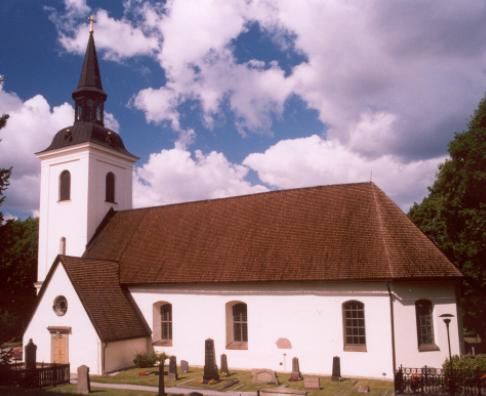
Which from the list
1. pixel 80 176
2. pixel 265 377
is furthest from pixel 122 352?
pixel 80 176

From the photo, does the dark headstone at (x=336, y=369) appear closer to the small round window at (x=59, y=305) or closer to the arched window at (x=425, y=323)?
the arched window at (x=425, y=323)

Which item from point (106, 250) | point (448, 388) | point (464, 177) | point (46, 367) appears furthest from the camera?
point (106, 250)

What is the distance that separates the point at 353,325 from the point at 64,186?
2344 centimetres

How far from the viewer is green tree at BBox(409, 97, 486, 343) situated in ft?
96.1

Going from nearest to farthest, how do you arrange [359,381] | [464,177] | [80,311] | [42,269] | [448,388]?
[448,388], [359,381], [80,311], [464,177], [42,269]

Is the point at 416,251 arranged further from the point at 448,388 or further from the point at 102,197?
the point at 102,197

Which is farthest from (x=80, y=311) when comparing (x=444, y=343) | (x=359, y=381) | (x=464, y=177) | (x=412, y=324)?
(x=464, y=177)

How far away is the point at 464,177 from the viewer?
1164 inches

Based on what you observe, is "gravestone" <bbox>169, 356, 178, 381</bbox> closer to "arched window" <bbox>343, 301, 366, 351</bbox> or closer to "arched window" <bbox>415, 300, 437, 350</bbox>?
"arched window" <bbox>343, 301, 366, 351</bbox>

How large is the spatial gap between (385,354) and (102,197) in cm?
2263

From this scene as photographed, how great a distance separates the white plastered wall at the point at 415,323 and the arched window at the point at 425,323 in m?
0.19

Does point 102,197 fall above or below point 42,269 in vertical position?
above

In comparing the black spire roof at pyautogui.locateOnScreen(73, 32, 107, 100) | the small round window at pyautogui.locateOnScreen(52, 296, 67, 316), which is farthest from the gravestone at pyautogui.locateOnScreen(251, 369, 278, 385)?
the black spire roof at pyautogui.locateOnScreen(73, 32, 107, 100)

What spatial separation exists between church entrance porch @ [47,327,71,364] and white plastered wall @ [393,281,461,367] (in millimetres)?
17499
